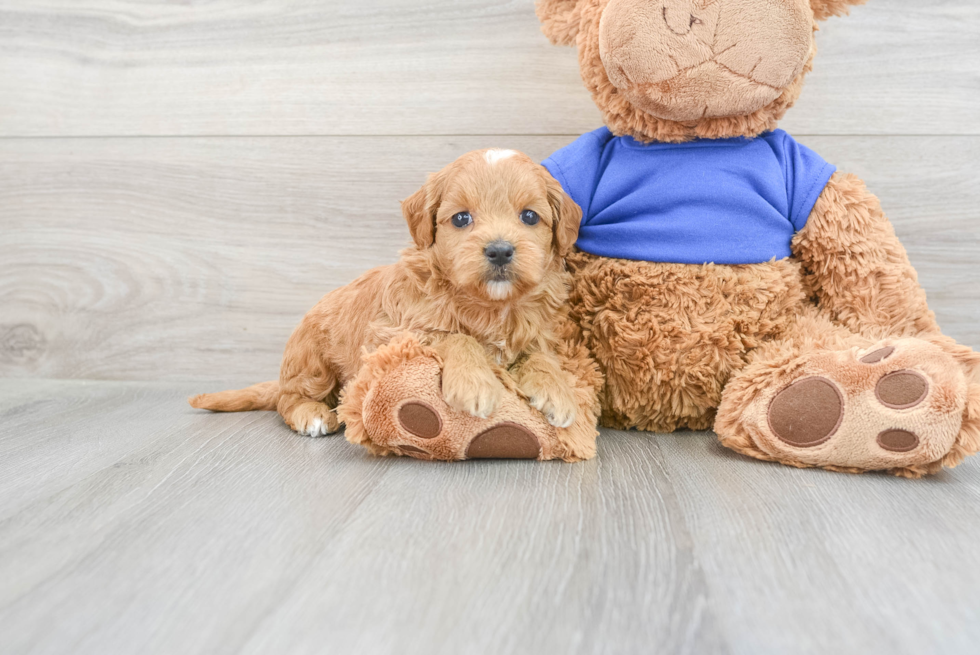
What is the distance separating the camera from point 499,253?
3.27 feet

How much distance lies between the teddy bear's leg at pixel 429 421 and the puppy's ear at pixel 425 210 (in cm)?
18

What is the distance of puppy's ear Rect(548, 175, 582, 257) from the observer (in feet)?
3.67

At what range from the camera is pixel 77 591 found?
709mm

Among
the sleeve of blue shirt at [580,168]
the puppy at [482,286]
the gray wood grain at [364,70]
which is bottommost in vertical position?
the puppy at [482,286]

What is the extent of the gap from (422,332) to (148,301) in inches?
40.1

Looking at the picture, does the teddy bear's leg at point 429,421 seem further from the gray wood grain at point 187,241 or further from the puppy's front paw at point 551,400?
the gray wood grain at point 187,241

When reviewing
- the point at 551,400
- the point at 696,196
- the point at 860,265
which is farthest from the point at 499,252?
the point at 860,265

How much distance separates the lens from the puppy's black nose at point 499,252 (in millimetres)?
997

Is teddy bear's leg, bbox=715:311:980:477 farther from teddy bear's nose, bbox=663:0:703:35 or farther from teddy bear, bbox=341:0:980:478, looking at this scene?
teddy bear's nose, bbox=663:0:703:35

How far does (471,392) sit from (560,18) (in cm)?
72

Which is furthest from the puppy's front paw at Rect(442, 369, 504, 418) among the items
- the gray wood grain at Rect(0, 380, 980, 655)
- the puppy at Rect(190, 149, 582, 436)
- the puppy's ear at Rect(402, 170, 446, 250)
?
the puppy's ear at Rect(402, 170, 446, 250)

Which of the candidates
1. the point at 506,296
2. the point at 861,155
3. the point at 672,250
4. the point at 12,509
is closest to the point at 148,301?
the point at 12,509

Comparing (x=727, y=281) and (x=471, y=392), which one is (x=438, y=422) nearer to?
(x=471, y=392)

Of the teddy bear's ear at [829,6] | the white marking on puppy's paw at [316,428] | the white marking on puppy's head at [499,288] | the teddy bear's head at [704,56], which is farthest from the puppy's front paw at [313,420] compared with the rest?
the teddy bear's ear at [829,6]
